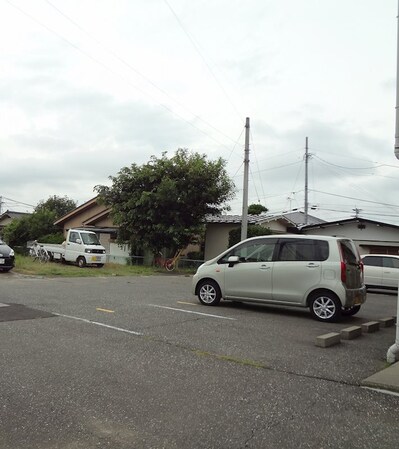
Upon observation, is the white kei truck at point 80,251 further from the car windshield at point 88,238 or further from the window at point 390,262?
the window at point 390,262

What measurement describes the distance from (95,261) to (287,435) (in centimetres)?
2068

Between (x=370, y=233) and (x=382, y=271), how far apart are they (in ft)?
30.2

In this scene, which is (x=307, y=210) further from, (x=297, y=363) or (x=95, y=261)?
(x=297, y=363)

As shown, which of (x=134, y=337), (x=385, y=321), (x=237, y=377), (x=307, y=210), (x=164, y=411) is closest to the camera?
(x=164, y=411)

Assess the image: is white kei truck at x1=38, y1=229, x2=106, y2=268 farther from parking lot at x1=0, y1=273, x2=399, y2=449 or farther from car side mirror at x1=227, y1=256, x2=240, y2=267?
parking lot at x1=0, y1=273, x2=399, y2=449

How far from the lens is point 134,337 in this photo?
22.3 feet

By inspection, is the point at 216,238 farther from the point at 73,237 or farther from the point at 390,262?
the point at 390,262

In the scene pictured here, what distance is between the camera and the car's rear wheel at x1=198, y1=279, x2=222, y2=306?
34.2 ft

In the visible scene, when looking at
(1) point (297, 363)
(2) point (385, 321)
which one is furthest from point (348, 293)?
(1) point (297, 363)

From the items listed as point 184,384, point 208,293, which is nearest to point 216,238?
point 208,293

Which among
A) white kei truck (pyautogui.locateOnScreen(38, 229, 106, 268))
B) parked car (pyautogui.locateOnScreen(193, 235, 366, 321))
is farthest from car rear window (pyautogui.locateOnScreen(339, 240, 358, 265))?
white kei truck (pyautogui.locateOnScreen(38, 229, 106, 268))

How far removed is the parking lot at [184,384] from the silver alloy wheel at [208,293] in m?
1.79

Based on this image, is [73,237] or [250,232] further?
[250,232]

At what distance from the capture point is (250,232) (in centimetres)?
2573
